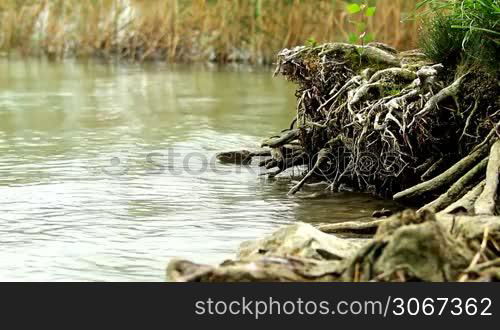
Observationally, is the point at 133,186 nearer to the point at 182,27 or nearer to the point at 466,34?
the point at 466,34

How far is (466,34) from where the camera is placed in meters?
7.22

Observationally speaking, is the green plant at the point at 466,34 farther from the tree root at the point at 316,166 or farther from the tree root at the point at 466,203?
the tree root at the point at 316,166

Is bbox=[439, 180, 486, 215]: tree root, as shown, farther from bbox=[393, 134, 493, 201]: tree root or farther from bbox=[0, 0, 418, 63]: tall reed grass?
bbox=[0, 0, 418, 63]: tall reed grass

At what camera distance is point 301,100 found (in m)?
9.10

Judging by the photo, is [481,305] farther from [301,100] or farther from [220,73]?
[220,73]

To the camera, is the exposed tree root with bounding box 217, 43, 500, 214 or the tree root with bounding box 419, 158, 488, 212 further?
the exposed tree root with bounding box 217, 43, 500, 214

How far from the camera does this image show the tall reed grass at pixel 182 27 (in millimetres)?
19891

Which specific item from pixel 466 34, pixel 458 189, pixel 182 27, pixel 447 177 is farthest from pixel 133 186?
pixel 182 27

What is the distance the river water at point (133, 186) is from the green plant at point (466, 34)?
4.44 feet

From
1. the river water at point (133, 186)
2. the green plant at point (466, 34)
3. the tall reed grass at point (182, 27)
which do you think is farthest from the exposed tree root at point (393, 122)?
the tall reed grass at point (182, 27)

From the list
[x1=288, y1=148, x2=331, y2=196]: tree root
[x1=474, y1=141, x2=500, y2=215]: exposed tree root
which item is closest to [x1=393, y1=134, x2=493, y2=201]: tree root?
[x1=474, y1=141, x2=500, y2=215]: exposed tree root

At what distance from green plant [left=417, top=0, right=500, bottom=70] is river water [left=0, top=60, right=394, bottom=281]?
1.35m

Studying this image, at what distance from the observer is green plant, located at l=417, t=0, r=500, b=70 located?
23.9ft

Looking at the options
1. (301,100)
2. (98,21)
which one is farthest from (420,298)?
(98,21)
